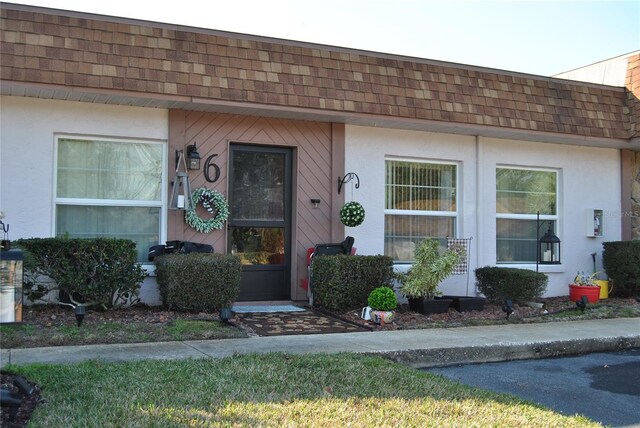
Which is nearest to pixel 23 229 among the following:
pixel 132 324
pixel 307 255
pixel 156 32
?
pixel 132 324

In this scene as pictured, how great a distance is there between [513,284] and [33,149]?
715 cm

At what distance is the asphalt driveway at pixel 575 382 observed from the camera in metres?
5.07

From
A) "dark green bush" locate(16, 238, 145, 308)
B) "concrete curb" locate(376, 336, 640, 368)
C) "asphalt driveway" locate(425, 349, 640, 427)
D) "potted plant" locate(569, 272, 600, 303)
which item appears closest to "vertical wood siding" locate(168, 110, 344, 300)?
"dark green bush" locate(16, 238, 145, 308)

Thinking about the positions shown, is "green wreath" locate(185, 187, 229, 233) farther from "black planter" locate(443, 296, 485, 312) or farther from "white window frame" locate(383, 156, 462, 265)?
"black planter" locate(443, 296, 485, 312)

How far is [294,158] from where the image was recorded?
9.91m

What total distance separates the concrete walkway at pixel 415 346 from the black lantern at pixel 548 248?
7.44 ft

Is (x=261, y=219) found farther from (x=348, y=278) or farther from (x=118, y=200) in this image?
(x=118, y=200)

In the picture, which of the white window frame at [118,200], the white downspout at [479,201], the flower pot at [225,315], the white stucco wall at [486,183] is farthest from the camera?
the white downspout at [479,201]

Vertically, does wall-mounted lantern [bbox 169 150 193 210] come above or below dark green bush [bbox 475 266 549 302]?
above

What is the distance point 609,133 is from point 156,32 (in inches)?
303

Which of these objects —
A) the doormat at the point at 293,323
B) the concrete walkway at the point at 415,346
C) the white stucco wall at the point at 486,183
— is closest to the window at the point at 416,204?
the white stucco wall at the point at 486,183

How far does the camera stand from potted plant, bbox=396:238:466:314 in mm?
9000

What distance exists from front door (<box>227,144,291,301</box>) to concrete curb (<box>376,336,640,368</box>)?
12.1 ft

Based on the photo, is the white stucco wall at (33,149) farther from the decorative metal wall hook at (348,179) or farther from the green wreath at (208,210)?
the decorative metal wall hook at (348,179)
